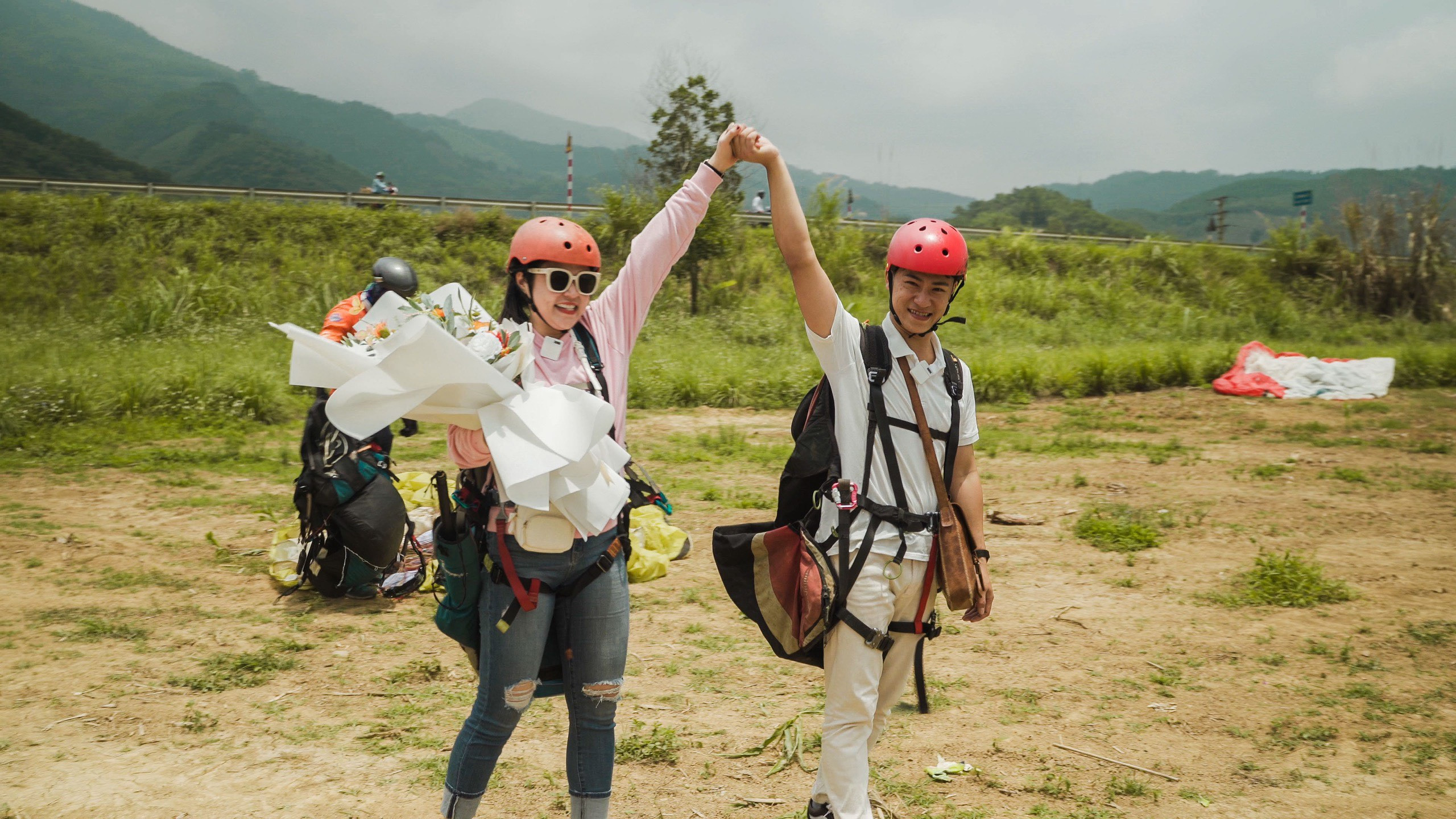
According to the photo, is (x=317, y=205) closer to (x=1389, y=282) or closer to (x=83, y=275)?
(x=83, y=275)

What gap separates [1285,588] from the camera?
6273 millimetres

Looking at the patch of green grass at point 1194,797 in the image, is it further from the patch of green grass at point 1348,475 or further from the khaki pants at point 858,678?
the patch of green grass at point 1348,475

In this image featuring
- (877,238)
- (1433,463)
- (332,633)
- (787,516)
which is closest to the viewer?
(787,516)

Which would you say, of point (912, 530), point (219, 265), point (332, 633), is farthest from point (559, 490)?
point (219, 265)

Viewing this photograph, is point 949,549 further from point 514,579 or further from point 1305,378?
point 1305,378

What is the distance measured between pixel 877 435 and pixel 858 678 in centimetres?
77

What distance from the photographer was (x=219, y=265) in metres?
22.7

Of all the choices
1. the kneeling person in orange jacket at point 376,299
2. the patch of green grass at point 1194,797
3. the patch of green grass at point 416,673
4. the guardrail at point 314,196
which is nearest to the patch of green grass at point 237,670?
the patch of green grass at point 416,673

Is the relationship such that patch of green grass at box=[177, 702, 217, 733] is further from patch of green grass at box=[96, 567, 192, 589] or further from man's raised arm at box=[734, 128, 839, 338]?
man's raised arm at box=[734, 128, 839, 338]

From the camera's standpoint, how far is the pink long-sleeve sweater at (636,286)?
2975 millimetres

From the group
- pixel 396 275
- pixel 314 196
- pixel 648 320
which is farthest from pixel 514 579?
pixel 314 196

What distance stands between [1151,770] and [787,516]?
2.12 metres

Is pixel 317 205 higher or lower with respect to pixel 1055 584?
higher

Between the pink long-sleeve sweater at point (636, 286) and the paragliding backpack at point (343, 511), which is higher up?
the pink long-sleeve sweater at point (636, 286)
